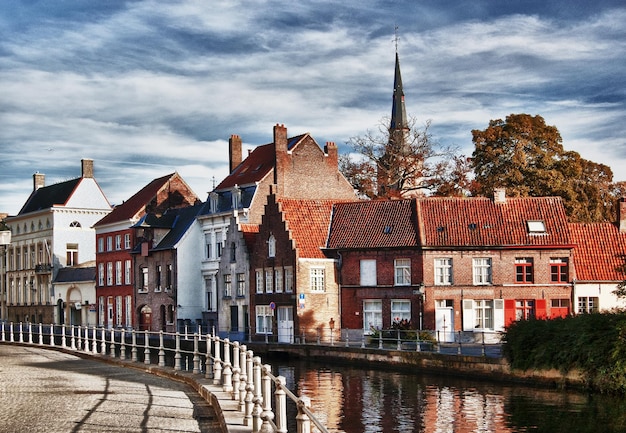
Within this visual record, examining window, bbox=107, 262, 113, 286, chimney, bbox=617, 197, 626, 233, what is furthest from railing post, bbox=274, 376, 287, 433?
window, bbox=107, 262, 113, 286

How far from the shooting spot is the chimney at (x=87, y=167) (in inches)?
3514

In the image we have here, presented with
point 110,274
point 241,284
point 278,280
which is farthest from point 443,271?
point 110,274

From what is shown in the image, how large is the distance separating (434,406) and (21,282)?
72.2 metres

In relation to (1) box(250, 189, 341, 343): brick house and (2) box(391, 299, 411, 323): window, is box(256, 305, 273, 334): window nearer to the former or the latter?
(1) box(250, 189, 341, 343): brick house

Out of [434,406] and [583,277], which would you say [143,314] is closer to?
[583,277]

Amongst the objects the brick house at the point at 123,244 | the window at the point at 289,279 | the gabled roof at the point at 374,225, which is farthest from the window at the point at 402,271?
the brick house at the point at 123,244

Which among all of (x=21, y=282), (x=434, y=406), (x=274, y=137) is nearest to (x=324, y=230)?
(x=274, y=137)

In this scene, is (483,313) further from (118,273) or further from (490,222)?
(118,273)

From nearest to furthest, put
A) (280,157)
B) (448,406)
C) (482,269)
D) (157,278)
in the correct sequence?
(448,406) → (482,269) → (280,157) → (157,278)

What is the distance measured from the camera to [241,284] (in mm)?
60719

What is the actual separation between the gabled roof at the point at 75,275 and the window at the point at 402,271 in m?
37.4

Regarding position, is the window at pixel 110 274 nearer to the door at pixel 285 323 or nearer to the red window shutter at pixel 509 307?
the door at pixel 285 323

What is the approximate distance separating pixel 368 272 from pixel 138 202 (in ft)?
97.0

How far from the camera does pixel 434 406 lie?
94.8ft
